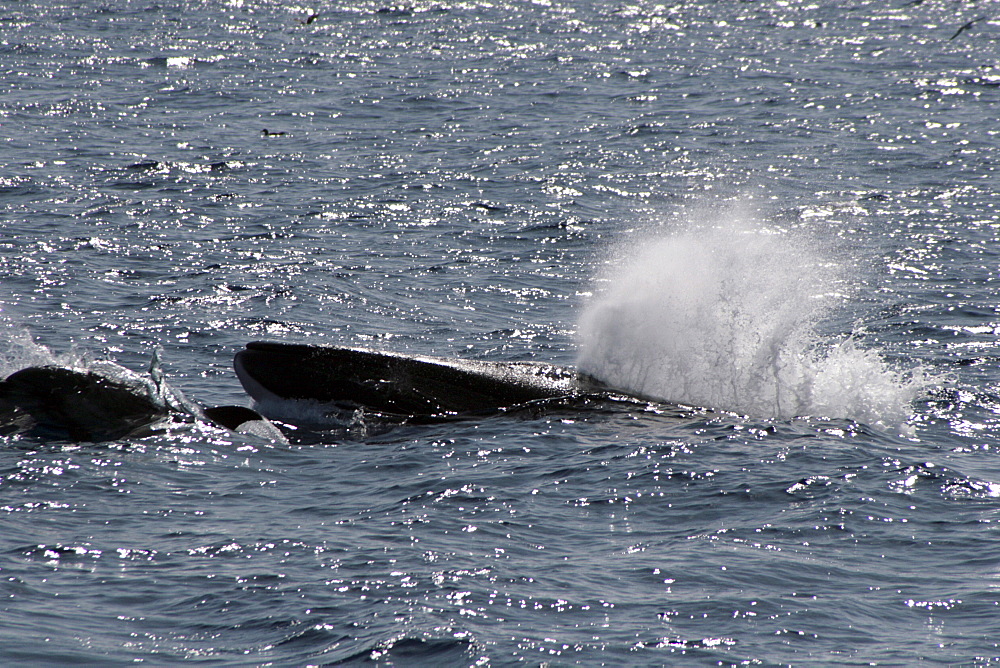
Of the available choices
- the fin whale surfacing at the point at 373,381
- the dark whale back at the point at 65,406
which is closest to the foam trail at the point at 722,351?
the fin whale surfacing at the point at 373,381

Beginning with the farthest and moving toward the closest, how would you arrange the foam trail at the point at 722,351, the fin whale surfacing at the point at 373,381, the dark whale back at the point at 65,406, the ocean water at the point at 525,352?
the foam trail at the point at 722,351 < the fin whale surfacing at the point at 373,381 < the dark whale back at the point at 65,406 < the ocean water at the point at 525,352

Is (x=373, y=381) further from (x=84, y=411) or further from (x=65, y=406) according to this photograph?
(x=65, y=406)

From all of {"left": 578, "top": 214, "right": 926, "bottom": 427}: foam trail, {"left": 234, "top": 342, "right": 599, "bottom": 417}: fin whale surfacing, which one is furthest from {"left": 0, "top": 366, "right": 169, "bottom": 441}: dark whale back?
{"left": 578, "top": 214, "right": 926, "bottom": 427}: foam trail

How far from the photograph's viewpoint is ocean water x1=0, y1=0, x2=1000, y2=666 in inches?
359

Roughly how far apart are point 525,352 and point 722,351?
3.14 meters

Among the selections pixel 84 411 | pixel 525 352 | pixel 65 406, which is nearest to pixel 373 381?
pixel 84 411

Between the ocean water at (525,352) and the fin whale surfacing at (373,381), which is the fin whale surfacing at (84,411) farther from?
the fin whale surfacing at (373,381)

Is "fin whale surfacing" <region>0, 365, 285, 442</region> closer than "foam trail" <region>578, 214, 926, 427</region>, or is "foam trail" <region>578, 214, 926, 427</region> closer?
"fin whale surfacing" <region>0, 365, 285, 442</region>

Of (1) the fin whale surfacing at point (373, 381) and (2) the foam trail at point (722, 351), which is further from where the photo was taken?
(2) the foam trail at point (722, 351)

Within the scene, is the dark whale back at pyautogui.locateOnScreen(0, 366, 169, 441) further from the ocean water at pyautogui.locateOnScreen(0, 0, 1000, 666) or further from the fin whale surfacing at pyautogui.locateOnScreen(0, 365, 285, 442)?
the ocean water at pyautogui.locateOnScreen(0, 0, 1000, 666)

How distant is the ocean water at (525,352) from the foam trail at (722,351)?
5 cm

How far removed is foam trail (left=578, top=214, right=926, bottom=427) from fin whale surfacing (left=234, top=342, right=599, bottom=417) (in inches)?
59.9

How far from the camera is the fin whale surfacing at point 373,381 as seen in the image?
13.4 meters

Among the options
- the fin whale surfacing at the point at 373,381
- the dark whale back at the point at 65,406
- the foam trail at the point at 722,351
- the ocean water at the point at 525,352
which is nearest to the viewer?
the ocean water at the point at 525,352
